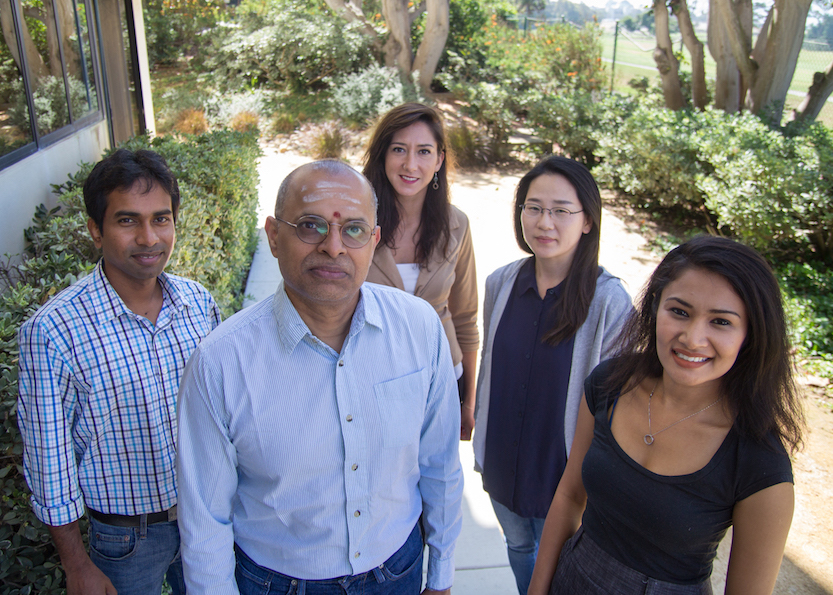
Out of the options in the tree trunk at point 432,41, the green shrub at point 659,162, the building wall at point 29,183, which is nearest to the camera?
the building wall at point 29,183

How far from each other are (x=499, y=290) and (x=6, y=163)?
341 centimetres

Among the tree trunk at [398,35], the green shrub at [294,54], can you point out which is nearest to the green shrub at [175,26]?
the green shrub at [294,54]

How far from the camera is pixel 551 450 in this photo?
2.42m

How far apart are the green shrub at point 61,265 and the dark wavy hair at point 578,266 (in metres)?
1.93

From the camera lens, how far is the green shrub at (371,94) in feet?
47.4

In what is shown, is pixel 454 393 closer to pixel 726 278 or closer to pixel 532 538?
pixel 726 278

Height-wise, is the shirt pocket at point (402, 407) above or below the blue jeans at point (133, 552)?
above

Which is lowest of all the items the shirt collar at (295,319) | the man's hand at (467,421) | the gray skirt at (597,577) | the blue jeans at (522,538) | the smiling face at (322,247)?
the blue jeans at (522,538)

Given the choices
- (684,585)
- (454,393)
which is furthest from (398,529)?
(684,585)

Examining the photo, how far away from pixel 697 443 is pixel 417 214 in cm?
168

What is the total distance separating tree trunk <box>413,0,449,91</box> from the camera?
15.6 m

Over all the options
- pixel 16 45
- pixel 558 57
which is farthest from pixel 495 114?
pixel 16 45

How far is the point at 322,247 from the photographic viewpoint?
1618 mm

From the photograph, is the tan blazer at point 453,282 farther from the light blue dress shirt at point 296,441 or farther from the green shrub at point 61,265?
the green shrub at point 61,265
